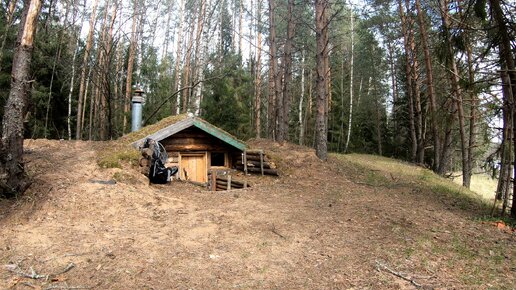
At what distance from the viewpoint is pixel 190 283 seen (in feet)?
12.6

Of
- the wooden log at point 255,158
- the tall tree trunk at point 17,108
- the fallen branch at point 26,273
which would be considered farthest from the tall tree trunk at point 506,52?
the tall tree trunk at point 17,108

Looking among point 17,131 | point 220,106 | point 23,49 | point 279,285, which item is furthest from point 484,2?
point 220,106

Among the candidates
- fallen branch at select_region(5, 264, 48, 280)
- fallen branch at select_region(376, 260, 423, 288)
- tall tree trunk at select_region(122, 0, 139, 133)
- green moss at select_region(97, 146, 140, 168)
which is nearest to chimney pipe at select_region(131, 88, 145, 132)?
green moss at select_region(97, 146, 140, 168)

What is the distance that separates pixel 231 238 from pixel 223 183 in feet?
20.9

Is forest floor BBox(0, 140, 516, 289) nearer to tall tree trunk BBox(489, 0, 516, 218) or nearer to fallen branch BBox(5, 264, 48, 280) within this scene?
fallen branch BBox(5, 264, 48, 280)

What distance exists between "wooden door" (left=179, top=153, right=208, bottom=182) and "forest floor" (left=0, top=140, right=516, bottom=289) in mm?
3543

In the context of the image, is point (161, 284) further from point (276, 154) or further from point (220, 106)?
point (220, 106)

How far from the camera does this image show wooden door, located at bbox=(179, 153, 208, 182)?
12180 mm

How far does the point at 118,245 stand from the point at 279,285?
2.45m

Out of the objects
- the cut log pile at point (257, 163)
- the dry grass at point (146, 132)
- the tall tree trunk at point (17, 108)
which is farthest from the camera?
the cut log pile at point (257, 163)

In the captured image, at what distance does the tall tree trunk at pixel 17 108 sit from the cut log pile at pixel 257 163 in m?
7.15

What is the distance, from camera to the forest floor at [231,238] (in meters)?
3.96

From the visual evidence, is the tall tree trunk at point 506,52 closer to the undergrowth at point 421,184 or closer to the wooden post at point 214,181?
the undergrowth at point 421,184

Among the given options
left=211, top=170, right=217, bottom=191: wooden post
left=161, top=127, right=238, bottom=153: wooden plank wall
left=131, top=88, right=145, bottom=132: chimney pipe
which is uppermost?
left=131, top=88, right=145, bottom=132: chimney pipe
